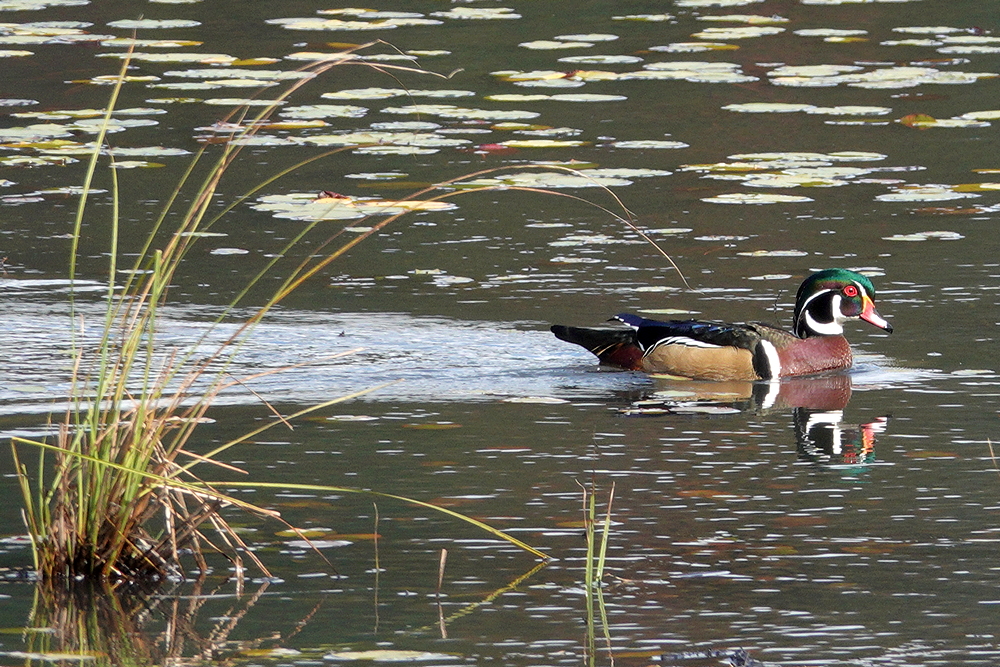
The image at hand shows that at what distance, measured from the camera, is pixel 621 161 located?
13883 mm

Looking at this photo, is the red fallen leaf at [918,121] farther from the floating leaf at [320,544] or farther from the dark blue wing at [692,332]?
the floating leaf at [320,544]

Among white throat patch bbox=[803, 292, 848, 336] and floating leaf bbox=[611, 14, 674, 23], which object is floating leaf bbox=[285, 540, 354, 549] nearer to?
white throat patch bbox=[803, 292, 848, 336]

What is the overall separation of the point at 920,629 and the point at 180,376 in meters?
4.69

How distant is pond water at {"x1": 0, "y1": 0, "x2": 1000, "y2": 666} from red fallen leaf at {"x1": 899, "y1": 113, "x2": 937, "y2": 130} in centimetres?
4

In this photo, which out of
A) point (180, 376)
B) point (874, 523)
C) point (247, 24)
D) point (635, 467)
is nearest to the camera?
point (874, 523)

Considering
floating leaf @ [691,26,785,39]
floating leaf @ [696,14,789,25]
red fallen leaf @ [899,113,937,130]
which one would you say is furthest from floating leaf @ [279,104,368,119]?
floating leaf @ [696,14,789,25]

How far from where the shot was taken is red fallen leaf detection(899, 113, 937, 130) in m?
15.1

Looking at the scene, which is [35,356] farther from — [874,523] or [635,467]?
[874,523]

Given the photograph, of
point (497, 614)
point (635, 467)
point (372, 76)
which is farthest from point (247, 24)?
point (497, 614)

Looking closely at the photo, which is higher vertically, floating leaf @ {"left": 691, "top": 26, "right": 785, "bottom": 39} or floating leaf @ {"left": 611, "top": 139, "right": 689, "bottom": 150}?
floating leaf @ {"left": 691, "top": 26, "right": 785, "bottom": 39}

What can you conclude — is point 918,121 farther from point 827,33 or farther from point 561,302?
point 561,302

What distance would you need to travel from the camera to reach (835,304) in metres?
9.76

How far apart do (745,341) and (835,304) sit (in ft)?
1.92

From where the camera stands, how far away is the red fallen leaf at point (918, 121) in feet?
49.6
